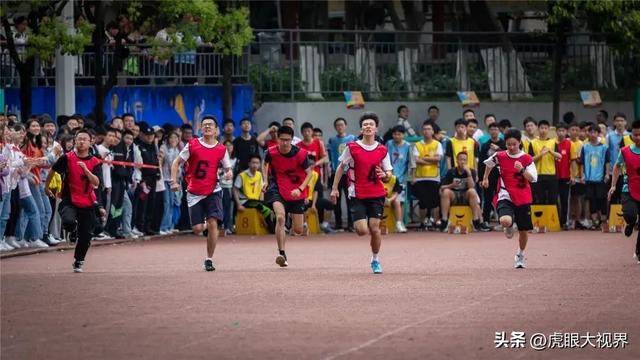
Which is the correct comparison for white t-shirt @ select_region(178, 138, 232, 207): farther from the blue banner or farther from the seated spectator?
the blue banner

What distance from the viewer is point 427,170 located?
29.6 metres

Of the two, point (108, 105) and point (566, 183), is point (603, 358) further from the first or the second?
point (108, 105)

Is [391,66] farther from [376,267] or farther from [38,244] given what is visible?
[376,267]

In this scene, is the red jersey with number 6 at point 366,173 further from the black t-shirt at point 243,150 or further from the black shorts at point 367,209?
the black t-shirt at point 243,150

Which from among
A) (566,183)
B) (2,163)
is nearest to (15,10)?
(2,163)

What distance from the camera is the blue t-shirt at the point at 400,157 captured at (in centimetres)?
2942

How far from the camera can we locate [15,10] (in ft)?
88.8

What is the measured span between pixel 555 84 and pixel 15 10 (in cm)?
1327

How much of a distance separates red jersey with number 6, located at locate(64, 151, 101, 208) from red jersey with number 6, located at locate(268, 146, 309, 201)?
252cm

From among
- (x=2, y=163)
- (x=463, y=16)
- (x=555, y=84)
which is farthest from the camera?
(x=463, y=16)

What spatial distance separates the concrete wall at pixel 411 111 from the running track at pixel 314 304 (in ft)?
32.2

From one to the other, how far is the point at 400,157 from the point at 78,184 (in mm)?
11190

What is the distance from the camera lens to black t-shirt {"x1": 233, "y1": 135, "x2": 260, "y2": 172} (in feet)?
96.2

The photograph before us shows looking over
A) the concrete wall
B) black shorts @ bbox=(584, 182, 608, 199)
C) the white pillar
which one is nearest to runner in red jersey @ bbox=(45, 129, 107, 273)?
the white pillar
